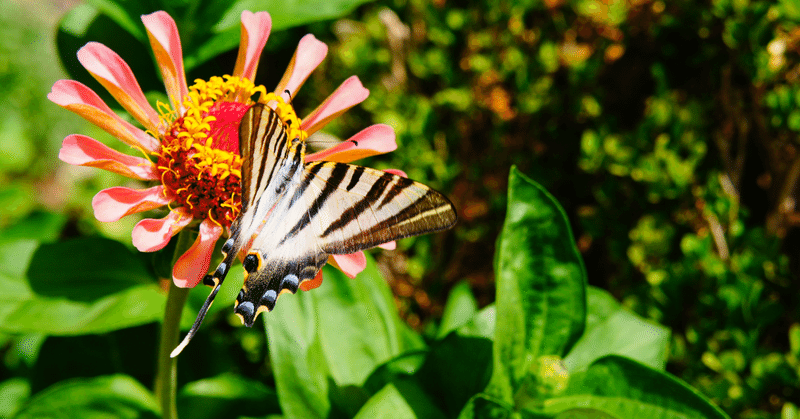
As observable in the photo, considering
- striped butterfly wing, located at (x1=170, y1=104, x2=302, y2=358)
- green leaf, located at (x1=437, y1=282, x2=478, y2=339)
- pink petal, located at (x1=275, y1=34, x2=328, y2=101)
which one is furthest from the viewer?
green leaf, located at (x1=437, y1=282, x2=478, y2=339)

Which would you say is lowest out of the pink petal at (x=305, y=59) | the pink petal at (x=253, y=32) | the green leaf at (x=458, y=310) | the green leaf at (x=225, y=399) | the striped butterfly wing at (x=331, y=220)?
the green leaf at (x=225, y=399)

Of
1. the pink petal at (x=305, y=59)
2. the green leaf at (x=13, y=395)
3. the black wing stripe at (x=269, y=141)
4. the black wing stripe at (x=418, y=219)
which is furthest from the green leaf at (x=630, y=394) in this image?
the green leaf at (x=13, y=395)

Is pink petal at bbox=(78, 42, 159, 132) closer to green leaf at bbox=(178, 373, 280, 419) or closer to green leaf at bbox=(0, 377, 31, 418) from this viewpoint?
green leaf at bbox=(178, 373, 280, 419)

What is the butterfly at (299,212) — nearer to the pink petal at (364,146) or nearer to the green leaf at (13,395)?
the pink petal at (364,146)

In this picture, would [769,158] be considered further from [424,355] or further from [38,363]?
[38,363]

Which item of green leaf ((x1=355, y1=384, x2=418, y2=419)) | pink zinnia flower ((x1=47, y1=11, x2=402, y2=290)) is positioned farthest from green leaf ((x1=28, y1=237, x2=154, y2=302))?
green leaf ((x1=355, y1=384, x2=418, y2=419))

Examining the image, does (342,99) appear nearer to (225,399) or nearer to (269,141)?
(269,141)

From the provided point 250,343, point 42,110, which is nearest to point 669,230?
point 250,343
